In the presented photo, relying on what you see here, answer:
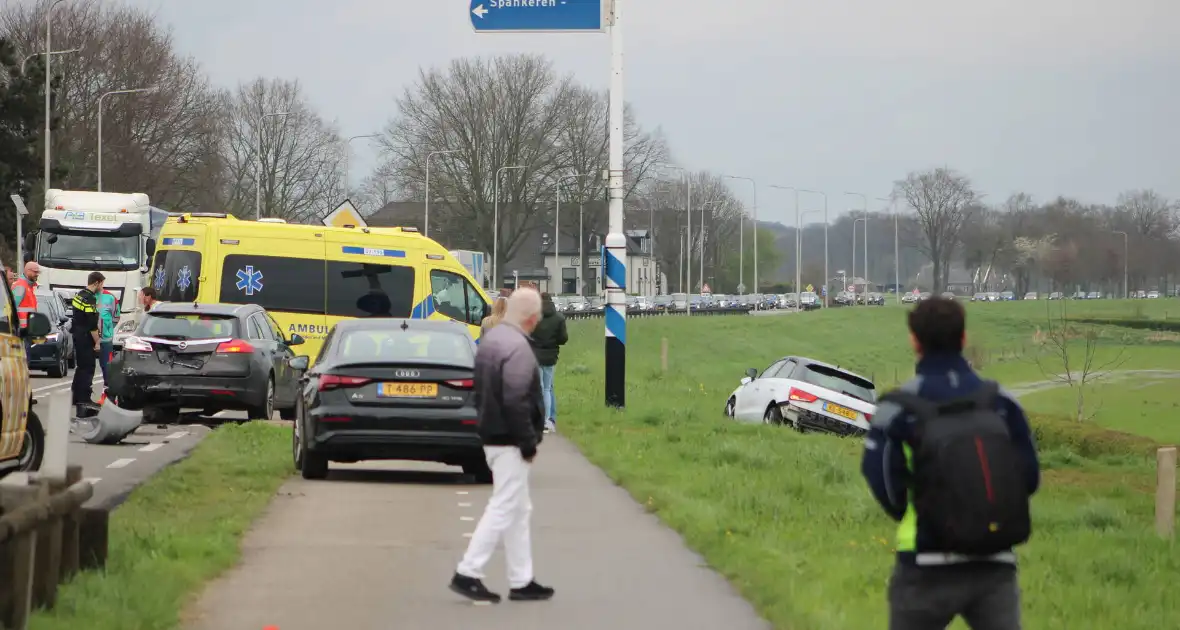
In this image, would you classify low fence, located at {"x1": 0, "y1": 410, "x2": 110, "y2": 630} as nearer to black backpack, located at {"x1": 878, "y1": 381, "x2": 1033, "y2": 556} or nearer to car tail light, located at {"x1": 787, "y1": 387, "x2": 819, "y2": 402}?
black backpack, located at {"x1": 878, "y1": 381, "x2": 1033, "y2": 556}

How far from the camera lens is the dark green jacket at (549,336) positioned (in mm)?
20312

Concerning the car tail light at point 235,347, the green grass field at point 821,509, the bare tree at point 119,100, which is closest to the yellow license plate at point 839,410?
the green grass field at point 821,509

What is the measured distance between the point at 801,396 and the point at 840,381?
1270 millimetres

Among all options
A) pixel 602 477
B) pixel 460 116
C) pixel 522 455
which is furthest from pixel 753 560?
pixel 460 116

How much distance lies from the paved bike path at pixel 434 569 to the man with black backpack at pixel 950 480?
2981 mm

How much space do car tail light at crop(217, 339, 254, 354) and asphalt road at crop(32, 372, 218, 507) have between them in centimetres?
102

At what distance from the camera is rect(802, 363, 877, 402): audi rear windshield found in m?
25.4

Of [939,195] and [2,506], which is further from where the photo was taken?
[939,195]

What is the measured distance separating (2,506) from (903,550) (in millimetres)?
3822

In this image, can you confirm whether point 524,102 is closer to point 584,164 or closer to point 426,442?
point 584,164

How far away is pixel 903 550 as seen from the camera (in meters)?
5.04

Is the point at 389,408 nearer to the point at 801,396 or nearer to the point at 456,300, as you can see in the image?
the point at 801,396

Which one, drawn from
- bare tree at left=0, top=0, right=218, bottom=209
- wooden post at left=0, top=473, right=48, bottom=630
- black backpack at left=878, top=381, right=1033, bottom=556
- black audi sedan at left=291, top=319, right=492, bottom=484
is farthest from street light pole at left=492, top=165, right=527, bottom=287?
black backpack at left=878, top=381, right=1033, bottom=556

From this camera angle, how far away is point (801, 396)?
24.8m
